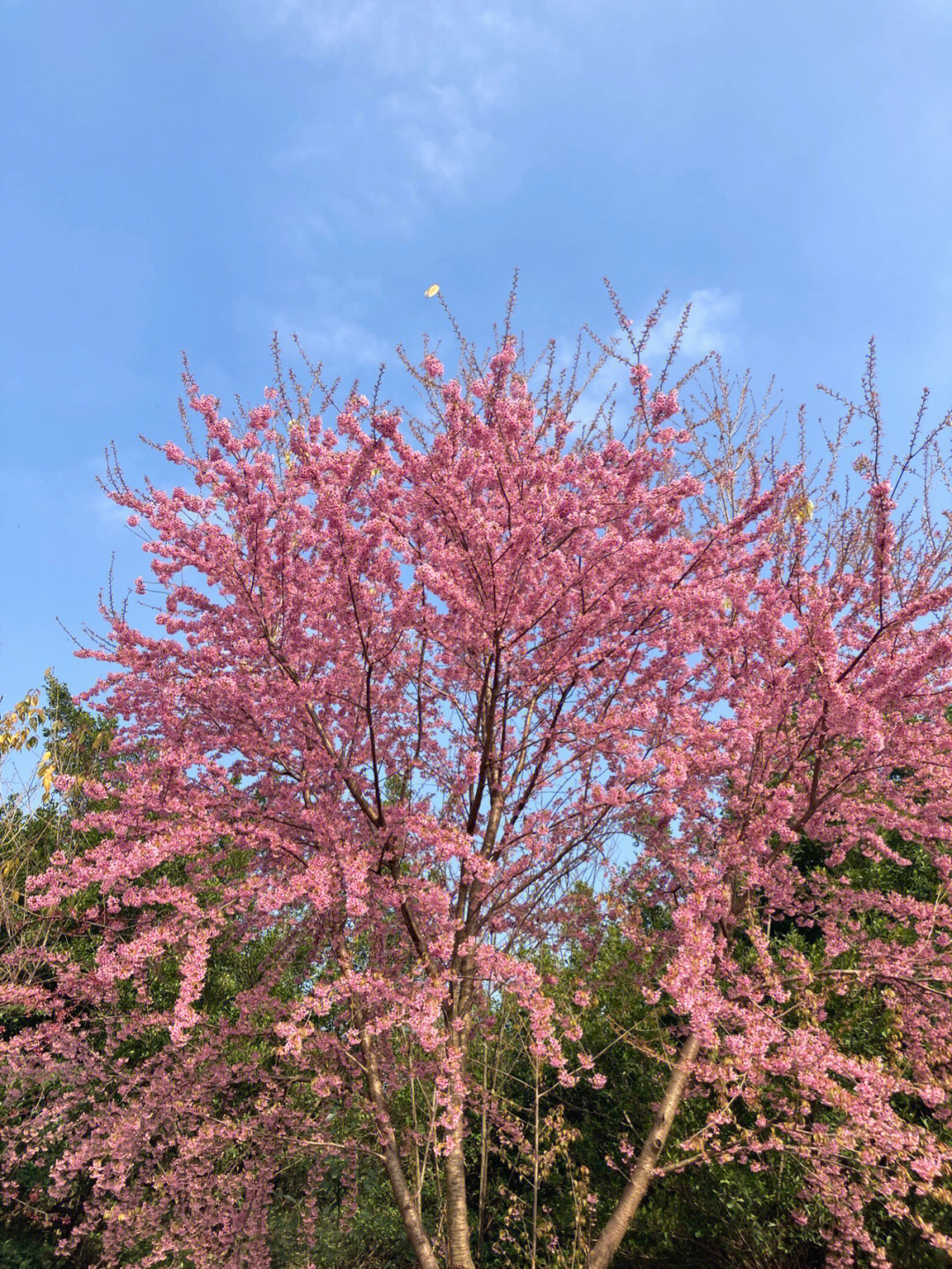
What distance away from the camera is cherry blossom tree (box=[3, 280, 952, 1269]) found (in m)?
5.05

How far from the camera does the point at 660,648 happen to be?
6.12 meters

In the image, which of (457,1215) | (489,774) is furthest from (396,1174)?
(489,774)

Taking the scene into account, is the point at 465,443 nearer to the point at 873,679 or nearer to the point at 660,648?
the point at 660,648

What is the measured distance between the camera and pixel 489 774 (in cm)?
567

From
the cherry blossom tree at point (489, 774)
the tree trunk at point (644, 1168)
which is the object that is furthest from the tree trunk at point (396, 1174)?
the tree trunk at point (644, 1168)

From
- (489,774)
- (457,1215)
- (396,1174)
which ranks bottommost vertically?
(457,1215)

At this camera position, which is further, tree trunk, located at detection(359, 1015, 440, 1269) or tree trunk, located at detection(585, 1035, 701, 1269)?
tree trunk, located at detection(359, 1015, 440, 1269)

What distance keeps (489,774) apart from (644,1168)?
3.04 m

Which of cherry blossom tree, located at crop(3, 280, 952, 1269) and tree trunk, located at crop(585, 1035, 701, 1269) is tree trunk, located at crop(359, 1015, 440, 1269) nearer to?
cherry blossom tree, located at crop(3, 280, 952, 1269)

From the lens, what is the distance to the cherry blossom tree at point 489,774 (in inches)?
199

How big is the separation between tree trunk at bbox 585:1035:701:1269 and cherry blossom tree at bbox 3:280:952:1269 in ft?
0.09

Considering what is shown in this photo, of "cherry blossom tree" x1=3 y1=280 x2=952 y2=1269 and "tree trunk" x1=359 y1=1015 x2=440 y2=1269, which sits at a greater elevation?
"cherry blossom tree" x1=3 y1=280 x2=952 y2=1269

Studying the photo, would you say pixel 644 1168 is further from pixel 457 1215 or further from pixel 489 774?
pixel 489 774

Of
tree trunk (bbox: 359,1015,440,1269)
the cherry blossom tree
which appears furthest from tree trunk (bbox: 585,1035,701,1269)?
tree trunk (bbox: 359,1015,440,1269)
